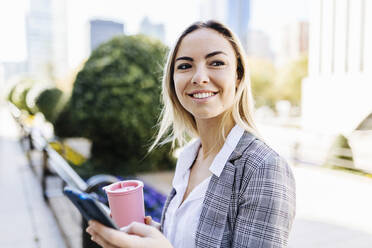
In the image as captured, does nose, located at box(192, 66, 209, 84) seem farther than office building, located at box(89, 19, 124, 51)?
No

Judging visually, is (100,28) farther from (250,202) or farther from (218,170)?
(250,202)

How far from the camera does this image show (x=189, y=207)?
1417 mm

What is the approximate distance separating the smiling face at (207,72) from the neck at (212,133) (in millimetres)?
102

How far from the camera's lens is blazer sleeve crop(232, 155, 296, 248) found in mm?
1077

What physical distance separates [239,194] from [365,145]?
8.45 m

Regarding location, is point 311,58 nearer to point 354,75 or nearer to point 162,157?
point 354,75

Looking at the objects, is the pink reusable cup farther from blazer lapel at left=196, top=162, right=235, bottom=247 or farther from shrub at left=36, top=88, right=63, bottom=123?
shrub at left=36, top=88, right=63, bottom=123

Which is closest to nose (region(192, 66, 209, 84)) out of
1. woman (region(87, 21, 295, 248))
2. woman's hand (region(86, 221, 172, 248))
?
woman (region(87, 21, 295, 248))

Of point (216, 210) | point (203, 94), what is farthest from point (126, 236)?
point (203, 94)

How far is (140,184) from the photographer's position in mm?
1231

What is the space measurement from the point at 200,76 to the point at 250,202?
545 millimetres

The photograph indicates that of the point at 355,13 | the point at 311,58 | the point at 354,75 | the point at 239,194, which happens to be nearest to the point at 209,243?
the point at 239,194

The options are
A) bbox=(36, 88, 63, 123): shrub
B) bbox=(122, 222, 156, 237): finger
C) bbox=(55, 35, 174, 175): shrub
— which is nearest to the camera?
bbox=(122, 222, 156, 237): finger

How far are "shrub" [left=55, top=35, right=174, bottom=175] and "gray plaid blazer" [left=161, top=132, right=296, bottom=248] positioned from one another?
4.98 m
